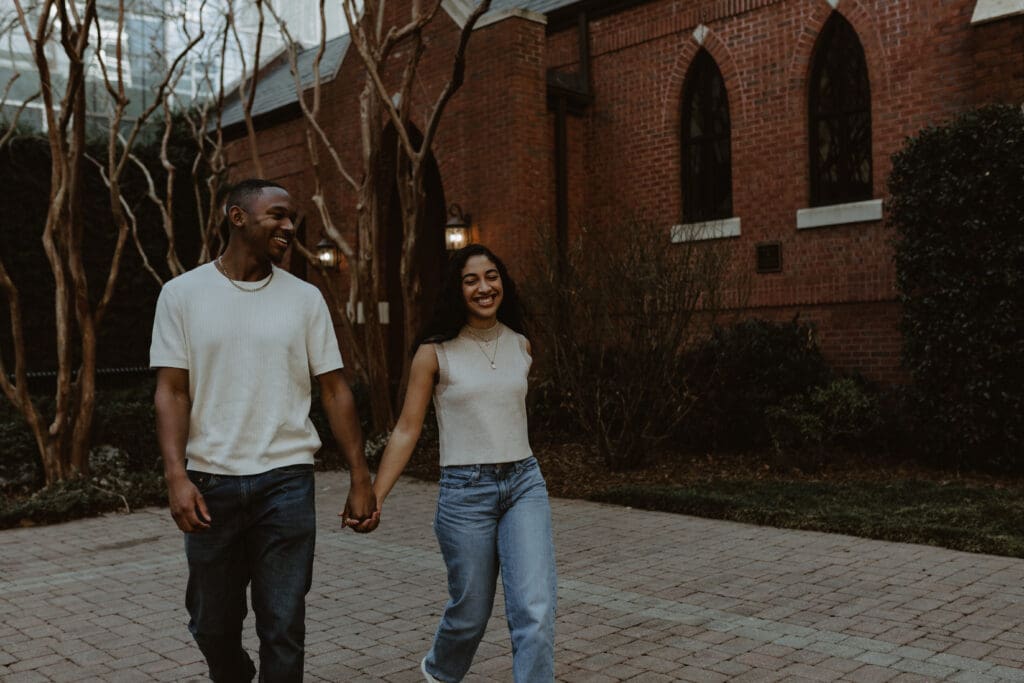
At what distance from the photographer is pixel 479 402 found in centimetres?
365

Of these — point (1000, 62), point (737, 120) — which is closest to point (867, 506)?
point (1000, 62)

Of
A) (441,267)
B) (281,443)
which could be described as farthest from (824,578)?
(441,267)

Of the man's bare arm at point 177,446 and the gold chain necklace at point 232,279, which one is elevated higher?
the gold chain necklace at point 232,279

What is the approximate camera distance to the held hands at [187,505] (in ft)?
9.95

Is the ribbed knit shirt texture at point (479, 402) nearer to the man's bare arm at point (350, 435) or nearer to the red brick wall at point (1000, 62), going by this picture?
the man's bare arm at point (350, 435)

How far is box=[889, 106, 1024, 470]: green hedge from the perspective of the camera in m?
9.35

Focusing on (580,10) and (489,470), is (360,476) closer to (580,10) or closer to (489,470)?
(489,470)

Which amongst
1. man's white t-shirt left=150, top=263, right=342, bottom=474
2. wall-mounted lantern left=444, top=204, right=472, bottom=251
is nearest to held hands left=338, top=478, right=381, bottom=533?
man's white t-shirt left=150, top=263, right=342, bottom=474

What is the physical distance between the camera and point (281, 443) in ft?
10.6

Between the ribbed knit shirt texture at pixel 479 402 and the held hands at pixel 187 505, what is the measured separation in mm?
918

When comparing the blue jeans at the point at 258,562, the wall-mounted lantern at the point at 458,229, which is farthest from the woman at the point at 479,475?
the wall-mounted lantern at the point at 458,229

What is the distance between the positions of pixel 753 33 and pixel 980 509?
25.9 ft

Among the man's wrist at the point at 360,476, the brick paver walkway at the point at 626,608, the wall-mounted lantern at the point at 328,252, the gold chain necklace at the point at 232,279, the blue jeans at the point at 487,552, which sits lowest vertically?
the brick paver walkway at the point at 626,608

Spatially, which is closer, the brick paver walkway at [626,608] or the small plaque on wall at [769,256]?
the brick paver walkway at [626,608]
